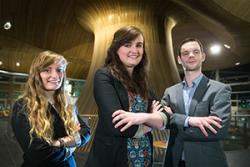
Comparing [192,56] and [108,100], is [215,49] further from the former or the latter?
[108,100]

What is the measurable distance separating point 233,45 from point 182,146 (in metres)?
8.10

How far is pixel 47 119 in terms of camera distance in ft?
5.44

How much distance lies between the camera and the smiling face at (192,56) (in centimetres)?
177

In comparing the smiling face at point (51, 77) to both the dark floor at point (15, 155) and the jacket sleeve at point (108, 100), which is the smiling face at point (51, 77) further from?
the dark floor at point (15, 155)

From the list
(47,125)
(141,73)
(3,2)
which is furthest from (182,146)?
(3,2)

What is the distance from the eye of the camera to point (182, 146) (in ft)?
5.46

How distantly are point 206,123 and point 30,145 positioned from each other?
0.97m

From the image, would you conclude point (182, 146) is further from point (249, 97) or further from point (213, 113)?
point (249, 97)

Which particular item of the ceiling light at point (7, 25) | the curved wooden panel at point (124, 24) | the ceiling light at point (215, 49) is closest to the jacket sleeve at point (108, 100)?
the curved wooden panel at point (124, 24)

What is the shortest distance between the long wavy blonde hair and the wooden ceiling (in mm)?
4014

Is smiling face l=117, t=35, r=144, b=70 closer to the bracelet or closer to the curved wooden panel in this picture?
the bracelet

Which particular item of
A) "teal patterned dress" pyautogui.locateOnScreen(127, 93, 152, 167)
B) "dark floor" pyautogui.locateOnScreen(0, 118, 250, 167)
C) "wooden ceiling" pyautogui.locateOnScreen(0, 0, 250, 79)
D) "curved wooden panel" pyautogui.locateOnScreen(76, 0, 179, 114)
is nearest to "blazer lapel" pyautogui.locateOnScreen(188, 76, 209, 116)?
"teal patterned dress" pyautogui.locateOnScreen(127, 93, 152, 167)

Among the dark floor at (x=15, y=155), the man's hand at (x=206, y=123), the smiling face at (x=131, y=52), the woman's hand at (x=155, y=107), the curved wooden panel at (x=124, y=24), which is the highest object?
the curved wooden panel at (x=124, y=24)

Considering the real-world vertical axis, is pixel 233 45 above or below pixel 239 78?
above
